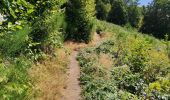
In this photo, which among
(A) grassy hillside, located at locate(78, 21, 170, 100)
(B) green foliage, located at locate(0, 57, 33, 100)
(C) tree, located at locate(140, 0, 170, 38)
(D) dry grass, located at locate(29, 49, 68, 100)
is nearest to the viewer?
(B) green foliage, located at locate(0, 57, 33, 100)

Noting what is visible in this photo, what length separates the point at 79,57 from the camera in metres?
19.2

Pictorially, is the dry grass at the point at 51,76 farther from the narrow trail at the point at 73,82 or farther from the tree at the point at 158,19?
the tree at the point at 158,19

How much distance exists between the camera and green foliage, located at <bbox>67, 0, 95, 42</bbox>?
25.2m

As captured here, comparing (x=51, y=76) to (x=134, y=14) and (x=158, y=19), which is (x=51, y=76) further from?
(x=158, y=19)

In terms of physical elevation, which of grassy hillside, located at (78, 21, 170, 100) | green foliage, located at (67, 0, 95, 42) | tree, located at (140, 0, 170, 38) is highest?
green foliage, located at (67, 0, 95, 42)

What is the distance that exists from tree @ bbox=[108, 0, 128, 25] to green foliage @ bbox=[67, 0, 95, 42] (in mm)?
29532

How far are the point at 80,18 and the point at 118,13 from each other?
30720 millimetres

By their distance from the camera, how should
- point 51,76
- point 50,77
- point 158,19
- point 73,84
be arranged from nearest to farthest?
point 50,77, point 51,76, point 73,84, point 158,19

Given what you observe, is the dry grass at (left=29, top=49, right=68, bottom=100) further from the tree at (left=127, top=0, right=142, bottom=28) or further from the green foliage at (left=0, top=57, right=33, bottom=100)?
the tree at (left=127, top=0, right=142, bottom=28)

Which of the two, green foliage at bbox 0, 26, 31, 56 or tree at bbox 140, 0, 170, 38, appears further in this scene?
tree at bbox 140, 0, 170, 38

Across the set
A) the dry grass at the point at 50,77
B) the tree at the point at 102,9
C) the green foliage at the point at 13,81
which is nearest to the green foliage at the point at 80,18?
the dry grass at the point at 50,77

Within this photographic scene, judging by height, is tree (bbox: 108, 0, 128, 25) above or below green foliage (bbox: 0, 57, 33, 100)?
below

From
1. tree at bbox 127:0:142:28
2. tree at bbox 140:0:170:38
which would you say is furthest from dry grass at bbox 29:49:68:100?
tree at bbox 127:0:142:28

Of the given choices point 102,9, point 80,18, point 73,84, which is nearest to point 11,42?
point 73,84
